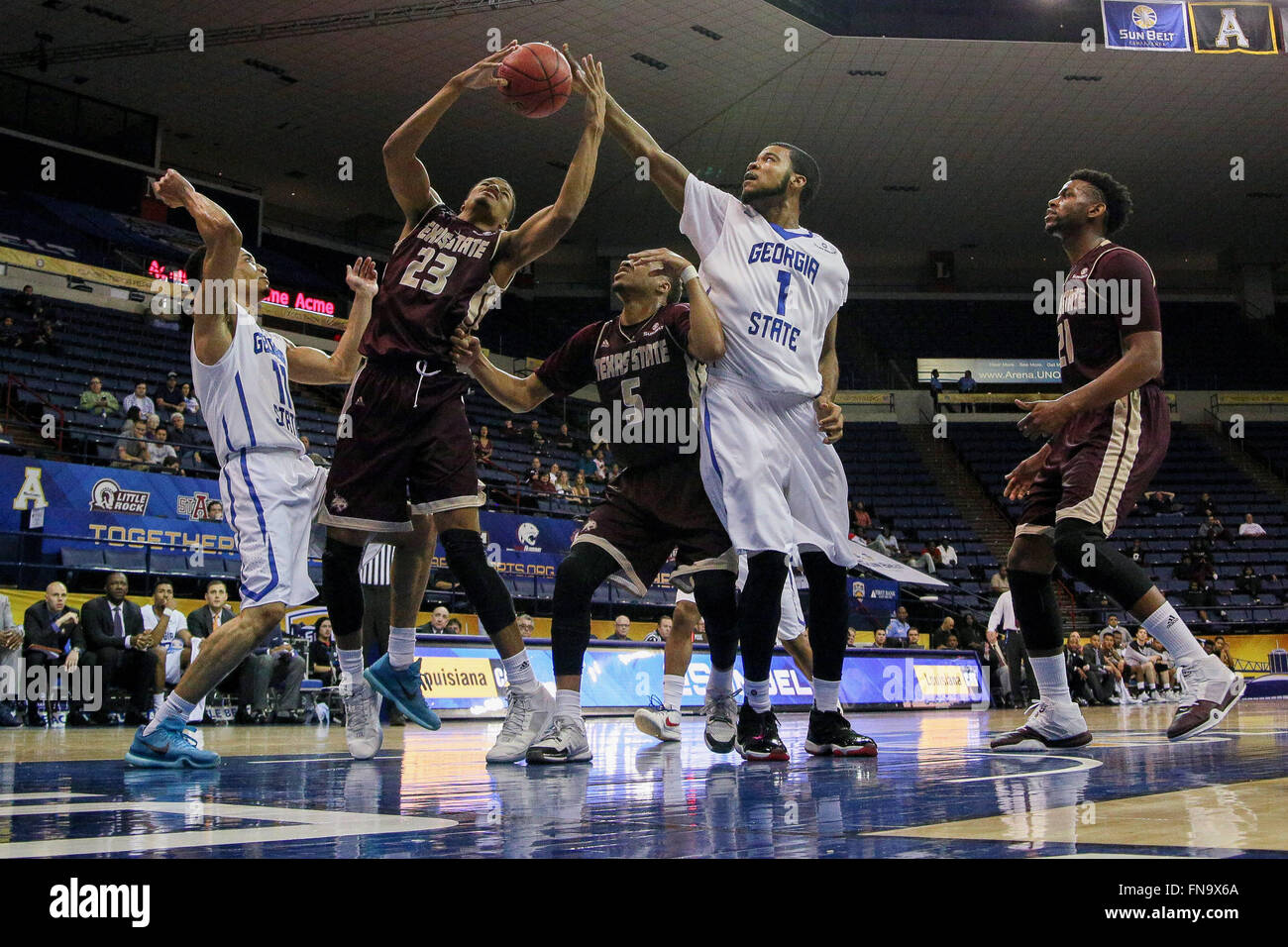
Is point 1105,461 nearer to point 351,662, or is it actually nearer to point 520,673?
point 520,673

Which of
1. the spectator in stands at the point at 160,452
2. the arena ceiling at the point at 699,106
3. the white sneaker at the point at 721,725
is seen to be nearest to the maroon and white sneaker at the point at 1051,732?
the white sneaker at the point at 721,725

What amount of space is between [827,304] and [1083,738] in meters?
1.83

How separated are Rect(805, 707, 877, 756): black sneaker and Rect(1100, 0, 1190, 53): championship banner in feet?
57.3

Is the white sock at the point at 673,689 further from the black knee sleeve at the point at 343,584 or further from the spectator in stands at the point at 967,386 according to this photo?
the spectator in stands at the point at 967,386

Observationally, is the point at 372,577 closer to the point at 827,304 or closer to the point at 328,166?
the point at 827,304

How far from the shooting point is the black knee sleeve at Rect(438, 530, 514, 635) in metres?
3.63

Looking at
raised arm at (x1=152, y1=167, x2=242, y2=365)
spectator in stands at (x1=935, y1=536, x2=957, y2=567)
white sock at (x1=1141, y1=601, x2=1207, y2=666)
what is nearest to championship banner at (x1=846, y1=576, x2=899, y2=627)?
spectator in stands at (x1=935, y1=536, x2=957, y2=567)

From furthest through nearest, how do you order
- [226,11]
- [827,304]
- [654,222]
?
1. [654,222]
2. [226,11]
3. [827,304]

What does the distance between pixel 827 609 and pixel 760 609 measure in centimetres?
36

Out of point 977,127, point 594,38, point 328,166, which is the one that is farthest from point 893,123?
point 328,166

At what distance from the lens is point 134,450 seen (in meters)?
12.8

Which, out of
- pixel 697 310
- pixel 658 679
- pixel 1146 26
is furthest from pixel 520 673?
pixel 1146 26

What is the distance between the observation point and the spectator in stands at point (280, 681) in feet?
29.5
